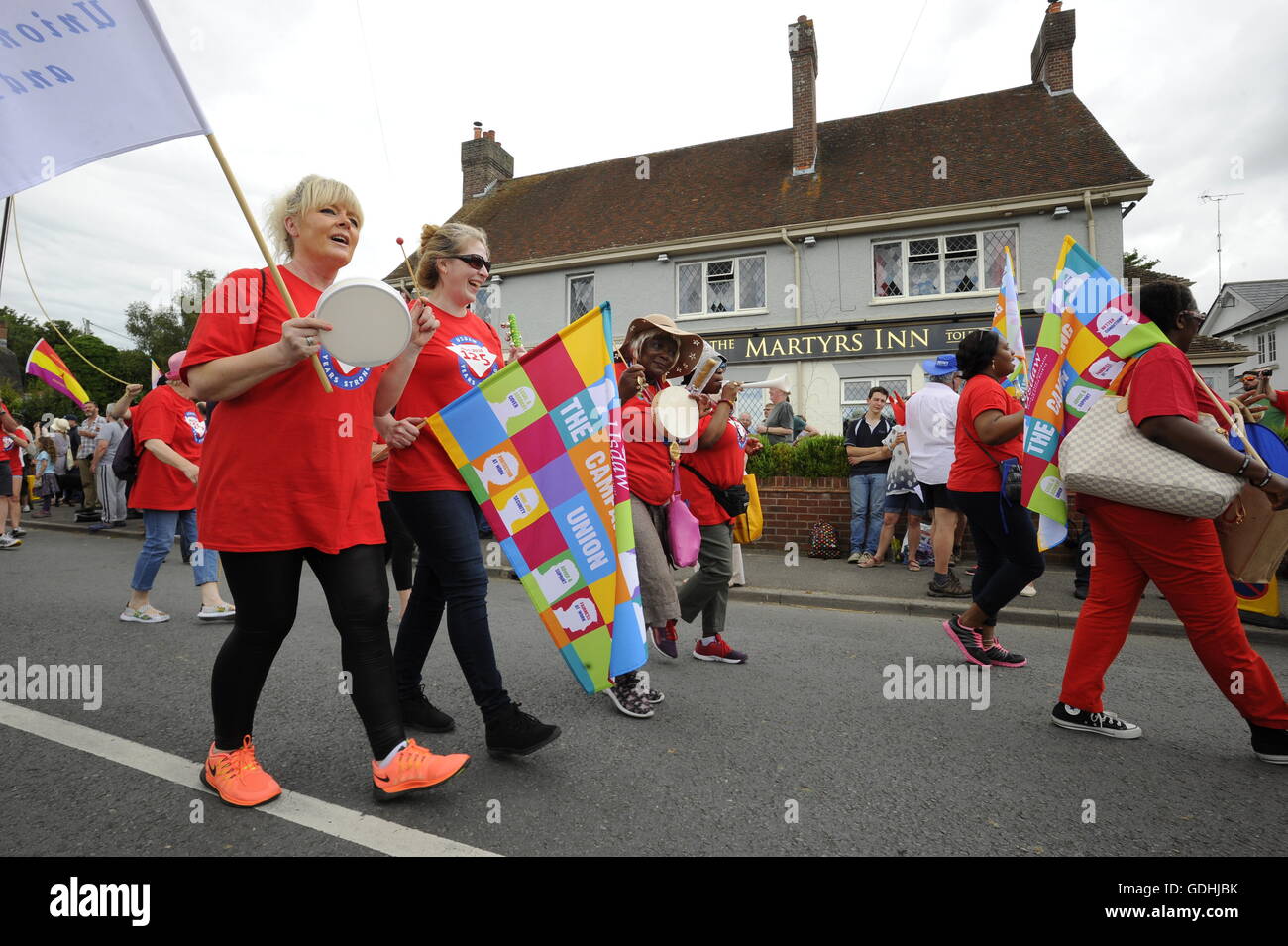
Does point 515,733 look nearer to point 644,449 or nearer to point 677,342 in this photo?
point 644,449

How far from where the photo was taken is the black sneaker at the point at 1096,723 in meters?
3.23

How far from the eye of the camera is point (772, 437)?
1083cm

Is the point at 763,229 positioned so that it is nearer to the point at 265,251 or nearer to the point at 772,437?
the point at 772,437

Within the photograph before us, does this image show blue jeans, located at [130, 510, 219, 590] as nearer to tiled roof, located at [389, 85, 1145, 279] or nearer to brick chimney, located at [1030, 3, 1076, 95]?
tiled roof, located at [389, 85, 1145, 279]

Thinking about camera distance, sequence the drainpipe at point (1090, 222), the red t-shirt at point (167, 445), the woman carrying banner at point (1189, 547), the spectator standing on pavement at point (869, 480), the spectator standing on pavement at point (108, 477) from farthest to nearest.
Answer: the drainpipe at point (1090, 222) < the spectator standing on pavement at point (108, 477) < the spectator standing on pavement at point (869, 480) < the red t-shirt at point (167, 445) < the woman carrying banner at point (1189, 547)

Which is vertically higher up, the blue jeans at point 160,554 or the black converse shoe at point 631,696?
the blue jeans at point 160,554

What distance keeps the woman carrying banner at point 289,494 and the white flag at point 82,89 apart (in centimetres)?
42

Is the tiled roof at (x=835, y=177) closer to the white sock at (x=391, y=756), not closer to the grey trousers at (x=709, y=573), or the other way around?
the grey trousers at (x=709, y=573)

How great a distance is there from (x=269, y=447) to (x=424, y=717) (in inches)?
56.5

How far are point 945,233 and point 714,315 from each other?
5.71m

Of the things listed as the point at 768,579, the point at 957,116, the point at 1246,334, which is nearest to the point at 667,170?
the point at 957,116

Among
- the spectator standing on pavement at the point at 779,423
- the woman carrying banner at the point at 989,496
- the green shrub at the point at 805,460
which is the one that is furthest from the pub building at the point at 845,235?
the woman carrying banner at the point at 989,496

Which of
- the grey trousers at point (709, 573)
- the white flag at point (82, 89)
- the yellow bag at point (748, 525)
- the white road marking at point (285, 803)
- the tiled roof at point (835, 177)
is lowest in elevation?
the white road marking at point (285, 803)

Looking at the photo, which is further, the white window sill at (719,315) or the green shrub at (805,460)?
the white window sill at (719,315)
